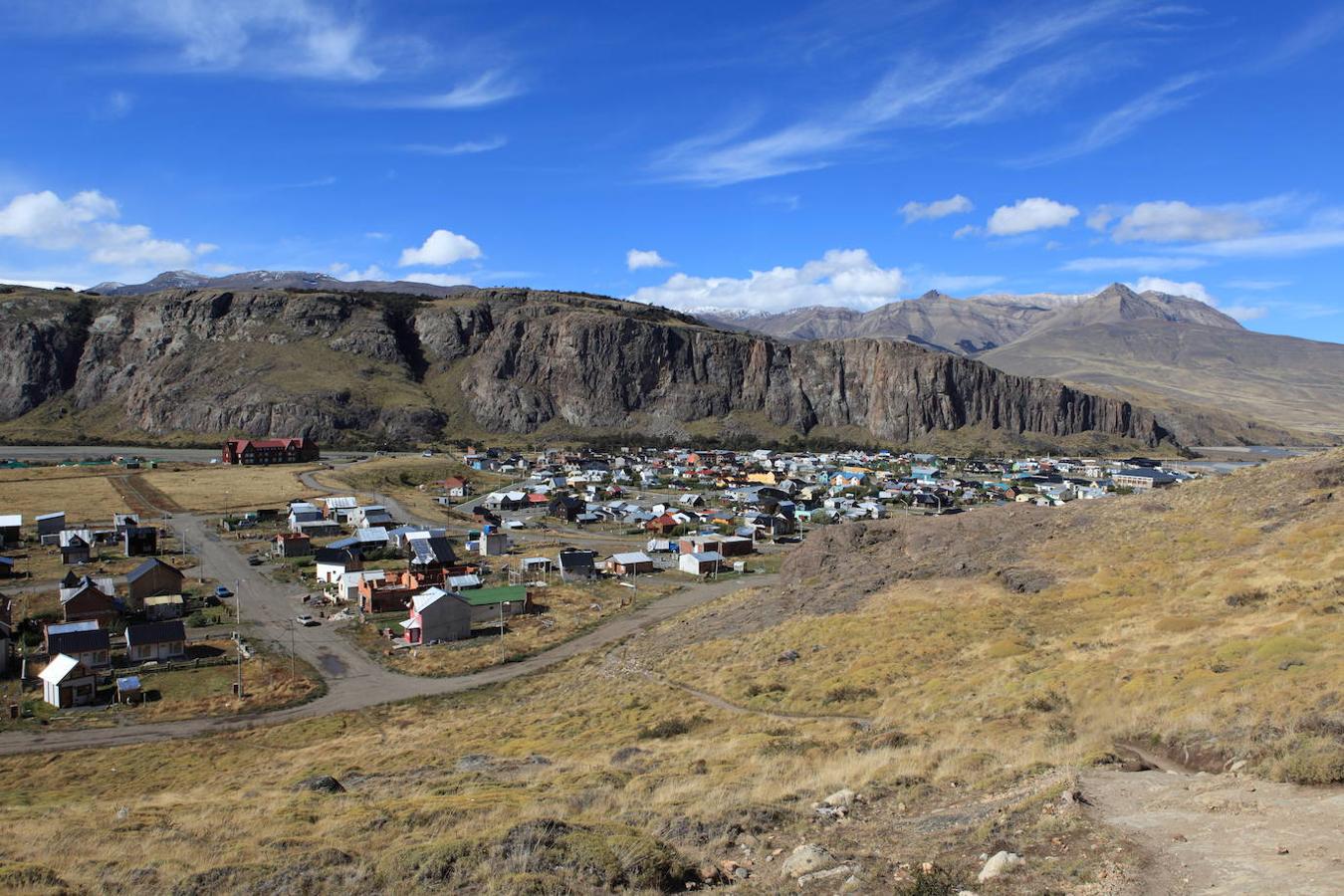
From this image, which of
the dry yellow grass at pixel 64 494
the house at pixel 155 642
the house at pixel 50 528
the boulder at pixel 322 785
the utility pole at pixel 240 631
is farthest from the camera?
the dry yellow grass at pixel 64 494

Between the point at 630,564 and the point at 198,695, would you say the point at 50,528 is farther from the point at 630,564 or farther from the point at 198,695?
the point at 630,564

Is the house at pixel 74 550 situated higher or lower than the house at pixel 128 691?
higher

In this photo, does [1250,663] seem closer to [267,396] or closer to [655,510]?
[655,510]

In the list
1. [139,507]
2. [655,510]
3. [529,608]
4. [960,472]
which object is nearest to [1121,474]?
[960,472]

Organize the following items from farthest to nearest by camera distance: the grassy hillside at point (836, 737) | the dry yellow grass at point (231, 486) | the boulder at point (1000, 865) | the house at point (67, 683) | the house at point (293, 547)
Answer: the dry yellow grass at point (231, 486) < the house at point (293, 547) < the house at point (67, 683) < the grassy hillside at point (836, 737) < the boulder at point (1000, 865)

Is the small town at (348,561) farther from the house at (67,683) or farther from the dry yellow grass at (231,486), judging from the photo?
the dry yellow grass at (231,486)

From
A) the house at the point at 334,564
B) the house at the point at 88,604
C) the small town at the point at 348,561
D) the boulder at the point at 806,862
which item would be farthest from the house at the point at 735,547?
the boulder at the point at 806,862

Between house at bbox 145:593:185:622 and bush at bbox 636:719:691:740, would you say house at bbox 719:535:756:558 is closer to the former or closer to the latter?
house at bbox 145:593:185:622

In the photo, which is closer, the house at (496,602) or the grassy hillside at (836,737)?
the grassy hillside at (836,737)
